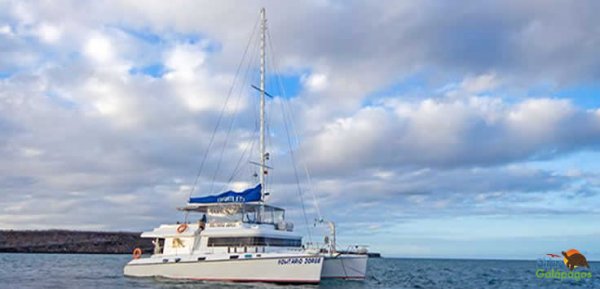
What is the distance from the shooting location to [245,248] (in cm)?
3397

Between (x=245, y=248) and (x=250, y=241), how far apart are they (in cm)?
50

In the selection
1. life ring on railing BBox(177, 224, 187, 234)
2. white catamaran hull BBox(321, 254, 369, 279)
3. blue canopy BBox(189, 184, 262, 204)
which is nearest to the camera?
white catamaran hull BBox(321, 254, 369, 279)

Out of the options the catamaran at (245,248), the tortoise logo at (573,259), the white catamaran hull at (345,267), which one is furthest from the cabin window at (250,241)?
the tortoise logo at (573,259)

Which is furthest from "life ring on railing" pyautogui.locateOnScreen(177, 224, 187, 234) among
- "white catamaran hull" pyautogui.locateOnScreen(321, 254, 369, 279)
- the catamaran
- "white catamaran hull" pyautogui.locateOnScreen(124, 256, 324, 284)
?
"white catamaran hull" pyautogui.locateOnScreen(321, 254, 369, 279)

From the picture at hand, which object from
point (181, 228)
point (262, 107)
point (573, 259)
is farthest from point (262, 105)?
point (573, 259)

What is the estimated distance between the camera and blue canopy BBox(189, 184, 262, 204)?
35.7 m

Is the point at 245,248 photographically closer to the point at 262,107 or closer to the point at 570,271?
the point at 262,107

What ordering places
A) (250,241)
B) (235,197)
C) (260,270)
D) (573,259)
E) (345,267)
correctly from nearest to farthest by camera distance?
(260,270)
(250,241)
(345,267)
(235,197)
(573,259)

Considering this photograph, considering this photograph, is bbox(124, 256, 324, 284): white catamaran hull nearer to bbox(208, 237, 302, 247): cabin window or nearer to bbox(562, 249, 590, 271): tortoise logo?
bbox(208, 237, 302, 247): cabin window

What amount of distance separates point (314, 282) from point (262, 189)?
22.5 ft

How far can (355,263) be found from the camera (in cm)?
3538

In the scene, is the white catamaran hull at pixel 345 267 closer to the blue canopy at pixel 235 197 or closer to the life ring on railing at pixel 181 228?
the blue canopy at pixel 235 197

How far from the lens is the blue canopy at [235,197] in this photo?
35656mm

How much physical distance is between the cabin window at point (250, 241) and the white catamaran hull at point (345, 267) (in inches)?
119
